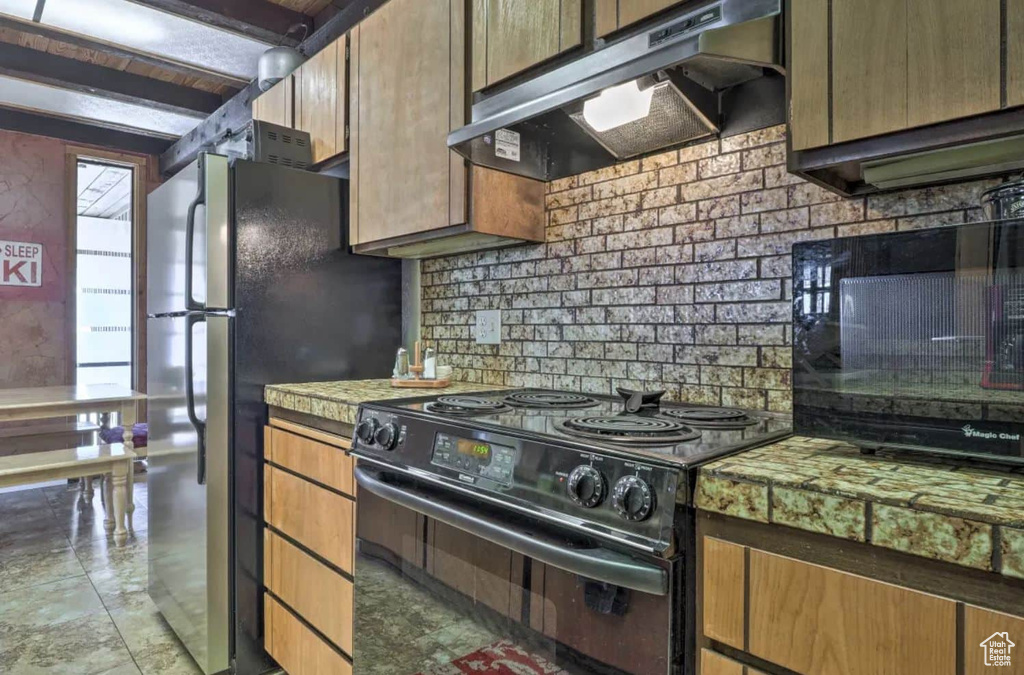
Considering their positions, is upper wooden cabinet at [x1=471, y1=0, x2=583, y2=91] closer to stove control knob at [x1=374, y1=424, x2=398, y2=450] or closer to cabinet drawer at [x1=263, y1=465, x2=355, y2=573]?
stove control knob at [x1=374, y1=424, x2=398, y2=450]

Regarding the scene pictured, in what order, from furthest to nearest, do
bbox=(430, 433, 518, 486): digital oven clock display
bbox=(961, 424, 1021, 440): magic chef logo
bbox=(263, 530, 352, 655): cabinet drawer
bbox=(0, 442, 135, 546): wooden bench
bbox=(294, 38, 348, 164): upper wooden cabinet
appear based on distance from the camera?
bbox=(0, 442, 135, 546): wooden bench < bbox=(294, 38, 348, 164): upper wooden cabinet < bbox=(263, 530, 352, 655): cabinet drawer < bbox=(430, 433, 518, 486): digital oven clock display < bbox=(961, 424, 1021, 440): magic chef logo

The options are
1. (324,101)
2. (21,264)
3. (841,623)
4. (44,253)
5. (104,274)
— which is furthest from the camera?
(104,274)

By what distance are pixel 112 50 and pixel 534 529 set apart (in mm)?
3789

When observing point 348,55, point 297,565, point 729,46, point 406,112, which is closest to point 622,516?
point 729,46

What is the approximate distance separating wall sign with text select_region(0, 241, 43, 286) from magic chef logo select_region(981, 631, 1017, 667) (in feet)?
19.5

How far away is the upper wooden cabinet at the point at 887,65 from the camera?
3.02 feet

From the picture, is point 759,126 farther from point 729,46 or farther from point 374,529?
point 374,529

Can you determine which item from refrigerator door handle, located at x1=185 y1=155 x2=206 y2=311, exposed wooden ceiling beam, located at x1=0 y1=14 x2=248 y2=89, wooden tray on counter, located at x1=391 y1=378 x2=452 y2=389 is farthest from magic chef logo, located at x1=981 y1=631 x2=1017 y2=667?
exposed wooden ceiling beam, located at x1=0 y1=14 x2=248 y2=89

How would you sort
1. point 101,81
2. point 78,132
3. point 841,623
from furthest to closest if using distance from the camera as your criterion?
point 78,132, point 101,81, point 841,623

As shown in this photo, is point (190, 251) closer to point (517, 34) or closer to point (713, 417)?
point (517, 34)

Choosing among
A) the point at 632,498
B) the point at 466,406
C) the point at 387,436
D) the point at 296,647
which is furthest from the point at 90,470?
the point at 632,498

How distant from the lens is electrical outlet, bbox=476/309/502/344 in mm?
2238

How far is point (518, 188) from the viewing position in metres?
2.00

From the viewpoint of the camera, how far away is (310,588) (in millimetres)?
1855
